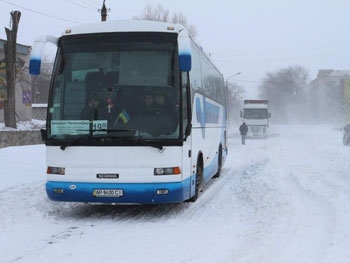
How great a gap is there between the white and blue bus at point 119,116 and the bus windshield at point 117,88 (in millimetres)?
17

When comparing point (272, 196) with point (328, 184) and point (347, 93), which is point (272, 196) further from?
point (347, 93)

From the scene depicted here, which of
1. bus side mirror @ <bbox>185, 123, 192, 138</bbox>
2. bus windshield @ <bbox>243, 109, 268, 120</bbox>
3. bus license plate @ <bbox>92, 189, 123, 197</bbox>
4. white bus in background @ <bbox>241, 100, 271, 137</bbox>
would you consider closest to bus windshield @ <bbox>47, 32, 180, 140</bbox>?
bus side mirror @ <bbox>185, 123, 192, 138</bbox>

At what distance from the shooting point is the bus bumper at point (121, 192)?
26.7 feet

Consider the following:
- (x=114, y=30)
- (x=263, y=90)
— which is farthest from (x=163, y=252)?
(x=263, y=90)

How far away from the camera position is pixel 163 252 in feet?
20.1

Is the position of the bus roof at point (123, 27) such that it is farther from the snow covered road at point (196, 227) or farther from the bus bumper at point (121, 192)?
the snow covered road at point (196, 227)

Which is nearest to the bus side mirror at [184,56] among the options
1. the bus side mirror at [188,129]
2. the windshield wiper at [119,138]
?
the bus side mirror at [188,129]

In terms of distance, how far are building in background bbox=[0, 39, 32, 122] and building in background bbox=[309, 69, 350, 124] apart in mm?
78248

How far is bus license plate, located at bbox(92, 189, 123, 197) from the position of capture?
26.8ft

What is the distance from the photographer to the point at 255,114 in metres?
44.7

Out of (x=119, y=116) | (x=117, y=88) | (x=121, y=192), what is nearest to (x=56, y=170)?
(x=121, y=192)

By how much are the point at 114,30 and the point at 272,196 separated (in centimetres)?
465

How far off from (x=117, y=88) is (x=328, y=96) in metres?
124

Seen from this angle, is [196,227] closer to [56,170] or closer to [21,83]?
[56,170]
